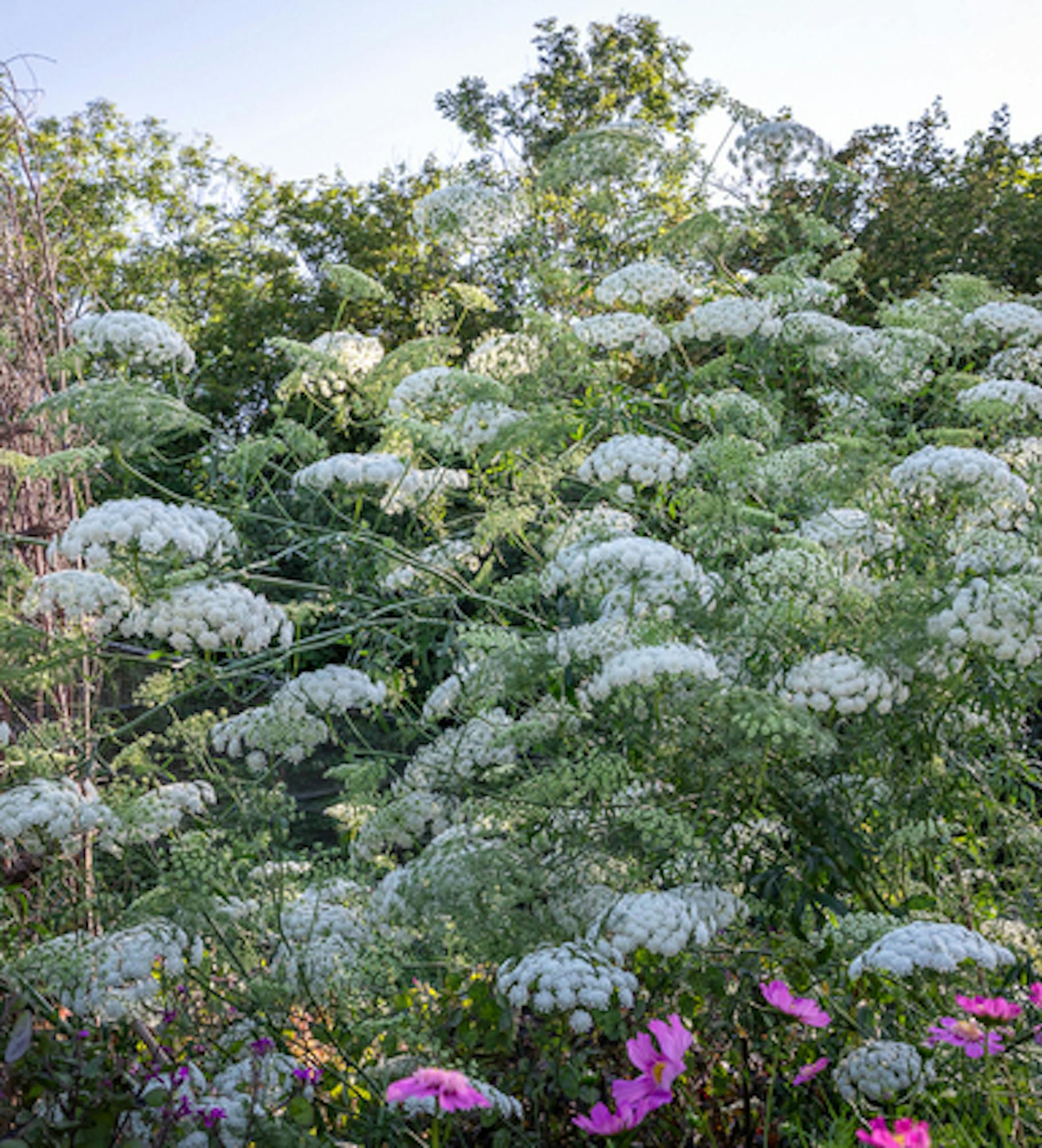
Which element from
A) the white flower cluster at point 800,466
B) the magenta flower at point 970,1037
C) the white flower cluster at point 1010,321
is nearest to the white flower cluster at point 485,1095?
the magenta flower at point 970,1037

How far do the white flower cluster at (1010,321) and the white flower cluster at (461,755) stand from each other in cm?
236

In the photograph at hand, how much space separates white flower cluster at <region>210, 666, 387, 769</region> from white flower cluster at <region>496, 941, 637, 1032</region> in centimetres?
96

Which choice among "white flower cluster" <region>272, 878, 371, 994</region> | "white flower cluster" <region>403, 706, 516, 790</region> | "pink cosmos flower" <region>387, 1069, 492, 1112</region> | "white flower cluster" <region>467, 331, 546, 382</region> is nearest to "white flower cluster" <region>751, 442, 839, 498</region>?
"white flower cluster" <region>467, 331, 546, 382</region>

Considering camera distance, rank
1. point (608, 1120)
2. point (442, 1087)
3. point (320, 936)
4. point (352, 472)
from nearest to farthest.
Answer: point (442, 1087) < point (608, 1120) < point (320, 936) < point (352, 472)

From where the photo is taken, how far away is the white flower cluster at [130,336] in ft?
10.6

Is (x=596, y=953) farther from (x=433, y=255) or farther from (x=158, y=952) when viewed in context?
(x=433, y=255)

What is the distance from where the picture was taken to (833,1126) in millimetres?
2398

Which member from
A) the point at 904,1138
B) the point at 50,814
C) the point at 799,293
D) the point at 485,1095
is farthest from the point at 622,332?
the point at 904,1138

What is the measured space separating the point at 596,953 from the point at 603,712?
0.64 meters

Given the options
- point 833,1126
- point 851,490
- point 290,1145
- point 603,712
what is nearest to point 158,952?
point 290,1145

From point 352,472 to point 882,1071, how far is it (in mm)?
1923

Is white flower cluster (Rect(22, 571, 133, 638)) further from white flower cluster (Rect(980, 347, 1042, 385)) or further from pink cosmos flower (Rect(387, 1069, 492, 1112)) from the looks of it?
white flower cluster (Rect(980, 347, 1042, 385))

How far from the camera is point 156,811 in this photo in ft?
10.1

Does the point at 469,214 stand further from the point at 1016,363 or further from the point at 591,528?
the point at 1016,363
